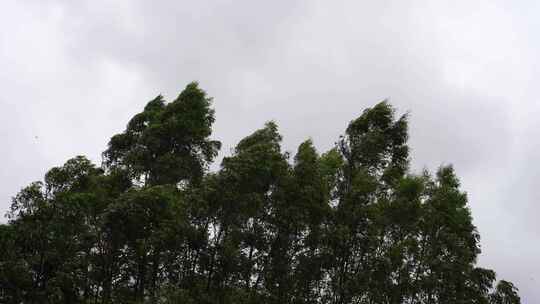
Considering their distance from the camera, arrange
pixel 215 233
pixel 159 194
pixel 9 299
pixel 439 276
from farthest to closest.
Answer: pixel 439 276 → pixel 215 233 → pixel 9 299 → pixel 159 194

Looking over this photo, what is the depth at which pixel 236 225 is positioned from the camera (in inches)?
851

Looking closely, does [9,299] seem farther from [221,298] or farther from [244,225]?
[244,225]

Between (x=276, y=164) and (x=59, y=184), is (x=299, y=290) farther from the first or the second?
(x=59, y=184)

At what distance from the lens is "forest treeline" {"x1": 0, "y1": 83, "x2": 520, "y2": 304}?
1998cm

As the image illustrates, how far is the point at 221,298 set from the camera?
2078 cm

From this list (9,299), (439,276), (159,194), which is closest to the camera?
(159,194)

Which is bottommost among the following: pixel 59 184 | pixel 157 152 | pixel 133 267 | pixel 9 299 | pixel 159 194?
pixel 9 299

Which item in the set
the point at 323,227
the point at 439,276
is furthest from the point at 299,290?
the point at 439,276

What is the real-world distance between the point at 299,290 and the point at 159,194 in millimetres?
7359

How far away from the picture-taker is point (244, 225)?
882 inches

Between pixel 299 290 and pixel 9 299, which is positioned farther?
pixel 299 290

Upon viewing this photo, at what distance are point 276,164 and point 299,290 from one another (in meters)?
5.10

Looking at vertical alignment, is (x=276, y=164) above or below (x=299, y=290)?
above

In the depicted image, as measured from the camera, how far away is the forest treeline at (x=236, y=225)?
19984 millimetres
